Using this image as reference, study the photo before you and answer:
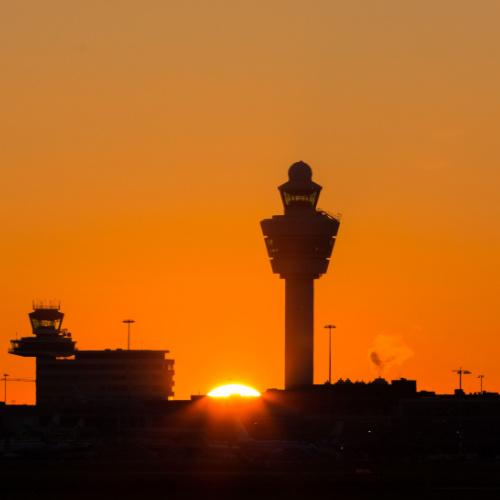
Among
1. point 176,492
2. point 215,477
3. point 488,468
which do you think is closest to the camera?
point 176,492

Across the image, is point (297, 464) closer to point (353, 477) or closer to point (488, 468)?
point (488, 468)

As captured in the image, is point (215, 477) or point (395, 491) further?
point (215, 477)

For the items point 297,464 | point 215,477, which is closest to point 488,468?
point 297,464

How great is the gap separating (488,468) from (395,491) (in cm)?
4565

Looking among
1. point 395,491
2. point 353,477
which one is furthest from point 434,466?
point 395,491

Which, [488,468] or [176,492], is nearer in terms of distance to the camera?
[176,492]

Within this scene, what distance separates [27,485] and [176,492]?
1357 centimetres

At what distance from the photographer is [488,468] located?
18338cm

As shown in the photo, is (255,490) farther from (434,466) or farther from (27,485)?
(434,466)

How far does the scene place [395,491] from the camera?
140 meters

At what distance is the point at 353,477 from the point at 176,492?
24662mm

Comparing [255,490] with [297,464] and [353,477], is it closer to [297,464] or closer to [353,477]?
[353,477]

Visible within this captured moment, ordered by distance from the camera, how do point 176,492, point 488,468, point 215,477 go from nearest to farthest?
point 176,492, point 215,477, point 488,468

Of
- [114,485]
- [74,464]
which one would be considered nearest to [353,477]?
[114,485]
